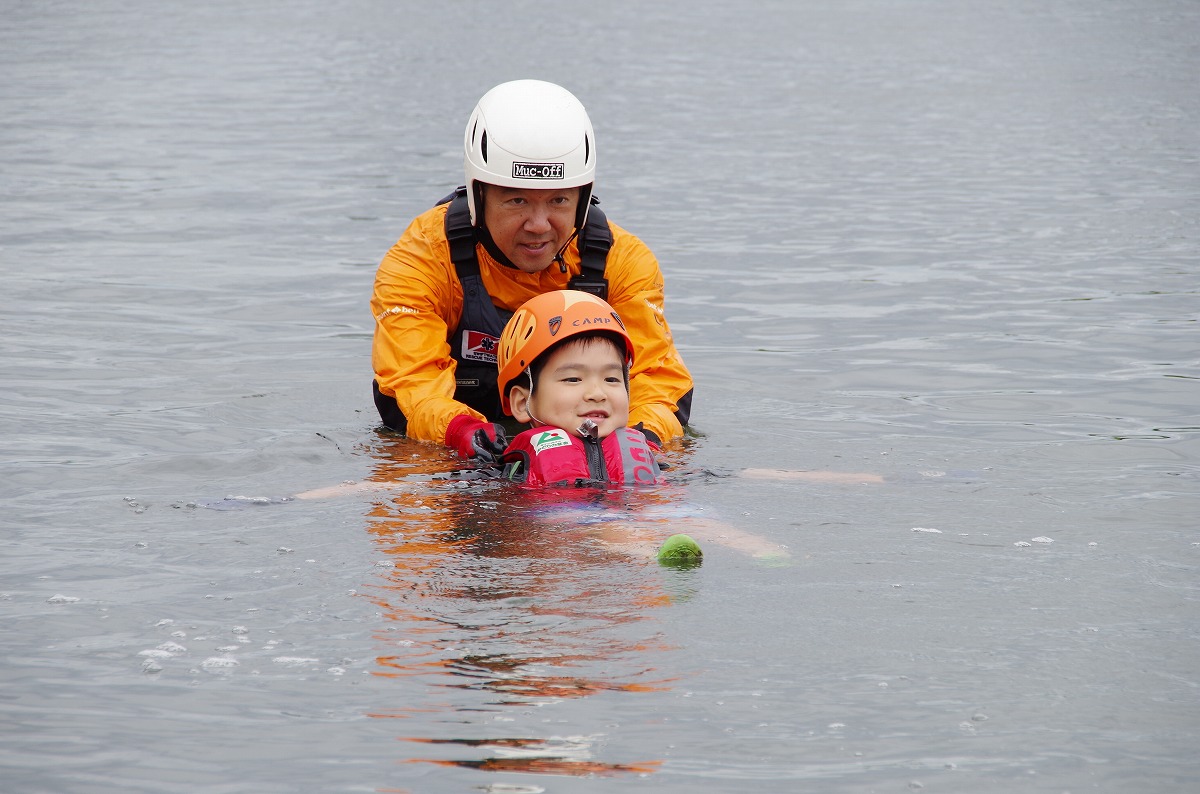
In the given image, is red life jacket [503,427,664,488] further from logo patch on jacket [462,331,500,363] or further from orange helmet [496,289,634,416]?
logo patch on jacket [462,331,500,363]

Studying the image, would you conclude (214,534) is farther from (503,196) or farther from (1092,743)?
(1092,743)

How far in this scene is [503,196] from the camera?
793 centimetres

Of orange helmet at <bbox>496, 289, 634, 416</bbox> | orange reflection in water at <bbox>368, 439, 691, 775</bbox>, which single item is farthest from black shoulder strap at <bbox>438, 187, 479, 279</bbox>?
orange reflection in water at <bbox>368, 439, 691, 775</bbox>

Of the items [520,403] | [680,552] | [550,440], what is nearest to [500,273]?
[520,403]

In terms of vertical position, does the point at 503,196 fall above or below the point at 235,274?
above

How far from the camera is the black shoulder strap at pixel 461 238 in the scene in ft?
26.7

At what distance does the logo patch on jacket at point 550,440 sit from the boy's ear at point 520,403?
0.38 metres

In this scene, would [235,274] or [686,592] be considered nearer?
[686,592]

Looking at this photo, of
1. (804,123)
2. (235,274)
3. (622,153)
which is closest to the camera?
(235,274)

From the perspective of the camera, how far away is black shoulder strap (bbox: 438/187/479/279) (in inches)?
320

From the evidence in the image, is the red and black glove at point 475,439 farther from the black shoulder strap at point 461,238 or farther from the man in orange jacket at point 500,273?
the black shoulder strap at point 461,238

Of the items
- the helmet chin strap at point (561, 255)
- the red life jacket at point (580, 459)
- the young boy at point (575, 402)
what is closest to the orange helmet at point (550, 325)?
the young boy at point (575, 402)

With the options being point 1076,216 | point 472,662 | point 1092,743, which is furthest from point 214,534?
point 1076,216

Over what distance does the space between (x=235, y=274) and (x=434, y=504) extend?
7058 mm
